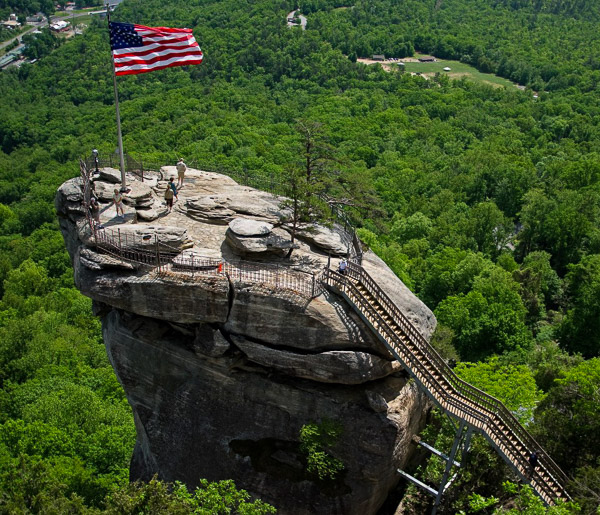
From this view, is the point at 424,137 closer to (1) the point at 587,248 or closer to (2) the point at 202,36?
(1) the point at 587,248

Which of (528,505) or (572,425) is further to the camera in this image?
(572,425)

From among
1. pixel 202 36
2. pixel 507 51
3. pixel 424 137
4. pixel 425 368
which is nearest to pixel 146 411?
pixel 425 368

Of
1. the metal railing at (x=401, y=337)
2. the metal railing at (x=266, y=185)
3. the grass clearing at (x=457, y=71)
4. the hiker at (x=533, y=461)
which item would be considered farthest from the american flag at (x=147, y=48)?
the grass clearing at (x=457, y=71)

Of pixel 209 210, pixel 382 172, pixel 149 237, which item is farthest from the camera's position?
pixel 382 172

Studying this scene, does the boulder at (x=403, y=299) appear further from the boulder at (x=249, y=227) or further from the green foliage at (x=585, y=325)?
the green foliage at (x=585, y=325)

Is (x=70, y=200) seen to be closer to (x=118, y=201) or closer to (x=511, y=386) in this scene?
(x=118, y=201)

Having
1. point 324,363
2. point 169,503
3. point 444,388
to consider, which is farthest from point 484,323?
point 169,503
